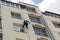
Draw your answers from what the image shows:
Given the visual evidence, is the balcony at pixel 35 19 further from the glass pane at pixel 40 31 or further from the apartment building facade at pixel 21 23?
the glass pane at pixel 40 31

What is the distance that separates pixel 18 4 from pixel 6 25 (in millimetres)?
6977

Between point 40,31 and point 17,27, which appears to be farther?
point 40,31

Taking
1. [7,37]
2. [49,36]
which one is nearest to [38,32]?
[49,36]

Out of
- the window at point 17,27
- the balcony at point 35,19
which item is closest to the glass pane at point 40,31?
the balcony at point 35,19

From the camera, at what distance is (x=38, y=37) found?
19734mm

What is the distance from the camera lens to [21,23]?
2089 cm

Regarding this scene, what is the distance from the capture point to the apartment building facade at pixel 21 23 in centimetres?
1852

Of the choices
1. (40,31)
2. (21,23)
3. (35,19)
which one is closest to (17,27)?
(21,23)

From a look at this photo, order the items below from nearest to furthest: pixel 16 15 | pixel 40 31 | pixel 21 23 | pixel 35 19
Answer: pixel 21 23 → pixel 40 31 → pixel 16 15 → pixel 35 19

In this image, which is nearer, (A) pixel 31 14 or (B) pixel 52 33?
(B) pixel 52 33

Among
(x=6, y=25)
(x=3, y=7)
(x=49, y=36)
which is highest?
(x=3, y=7)

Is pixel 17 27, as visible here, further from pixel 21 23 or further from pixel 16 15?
pixel 16 15

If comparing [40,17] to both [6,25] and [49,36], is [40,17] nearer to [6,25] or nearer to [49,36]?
[49,36]

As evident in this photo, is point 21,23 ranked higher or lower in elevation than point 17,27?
higher
